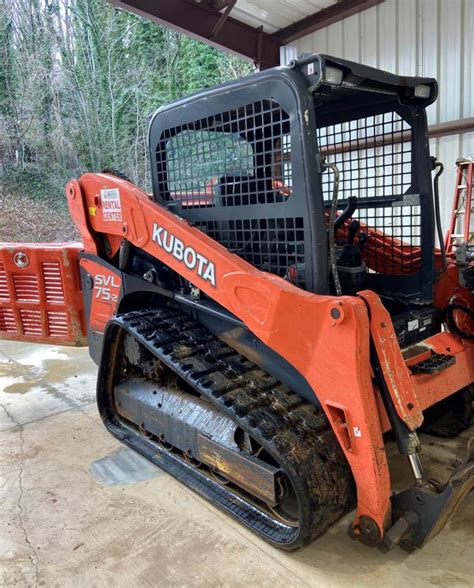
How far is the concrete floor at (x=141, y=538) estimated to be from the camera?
2.03m

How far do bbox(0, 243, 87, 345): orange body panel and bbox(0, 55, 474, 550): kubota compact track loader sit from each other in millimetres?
974

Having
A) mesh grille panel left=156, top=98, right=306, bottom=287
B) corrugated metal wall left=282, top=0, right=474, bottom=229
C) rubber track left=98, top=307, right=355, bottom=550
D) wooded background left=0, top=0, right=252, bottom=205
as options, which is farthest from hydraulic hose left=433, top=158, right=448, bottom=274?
wooded background left=0, top=0, right=252, bottom=205

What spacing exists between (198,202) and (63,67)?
13646mm

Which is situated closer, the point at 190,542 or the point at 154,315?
the point at 190,542

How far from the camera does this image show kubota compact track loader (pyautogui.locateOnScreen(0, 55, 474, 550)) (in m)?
2.03

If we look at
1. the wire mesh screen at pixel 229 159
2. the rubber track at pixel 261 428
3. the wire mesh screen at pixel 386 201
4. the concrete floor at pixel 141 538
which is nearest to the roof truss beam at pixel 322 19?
the wire mesh screen at pixel 386 201

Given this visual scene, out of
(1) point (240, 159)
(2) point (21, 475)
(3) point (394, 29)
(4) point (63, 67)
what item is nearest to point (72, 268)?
(2) point (21, 475)

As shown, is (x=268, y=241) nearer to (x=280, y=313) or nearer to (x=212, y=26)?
(x=280, y=313)

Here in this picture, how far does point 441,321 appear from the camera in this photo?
9.33 ft

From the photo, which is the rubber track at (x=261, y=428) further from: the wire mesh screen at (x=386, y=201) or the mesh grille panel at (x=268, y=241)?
the wire mesh screen at (x=386, y=201)

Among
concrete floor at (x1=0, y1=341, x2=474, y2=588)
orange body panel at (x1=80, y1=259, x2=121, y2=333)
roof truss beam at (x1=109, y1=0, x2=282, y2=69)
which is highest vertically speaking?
roof truss beam at (x1=109, y1=0, x2=282, y2=69)

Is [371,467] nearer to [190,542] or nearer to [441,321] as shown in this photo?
[190,542]

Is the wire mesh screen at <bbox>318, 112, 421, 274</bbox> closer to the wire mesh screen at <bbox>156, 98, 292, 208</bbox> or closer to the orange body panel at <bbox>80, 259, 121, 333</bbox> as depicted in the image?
the wire mesh screen at <bbox>156, 98, 292, 208</bbox>

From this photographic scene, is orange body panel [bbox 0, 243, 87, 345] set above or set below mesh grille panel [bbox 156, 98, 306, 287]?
below
